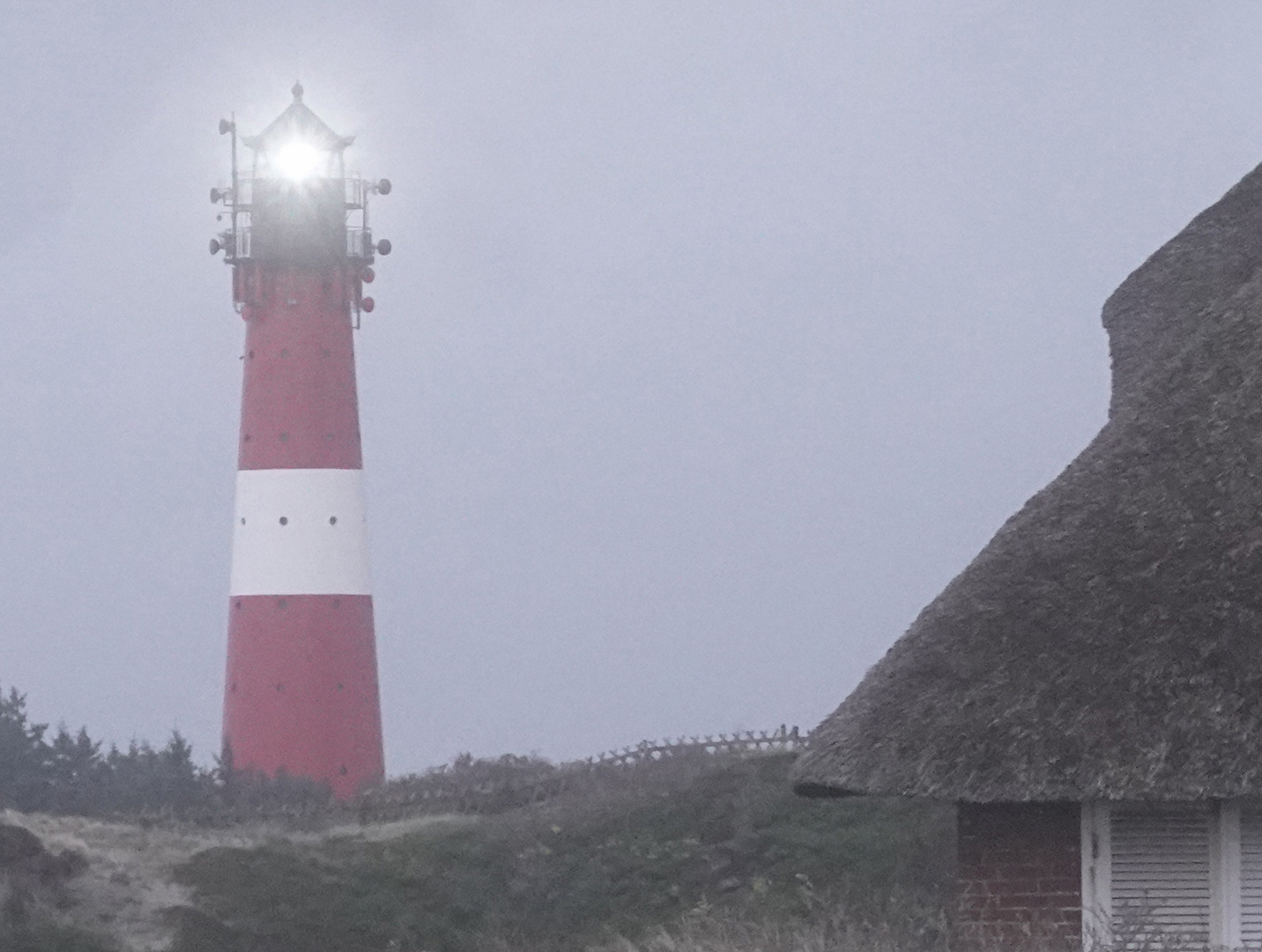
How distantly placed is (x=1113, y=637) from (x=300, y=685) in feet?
79.2

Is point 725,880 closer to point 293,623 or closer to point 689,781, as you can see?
point 689,781

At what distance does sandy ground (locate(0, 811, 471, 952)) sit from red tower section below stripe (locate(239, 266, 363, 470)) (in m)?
7.11

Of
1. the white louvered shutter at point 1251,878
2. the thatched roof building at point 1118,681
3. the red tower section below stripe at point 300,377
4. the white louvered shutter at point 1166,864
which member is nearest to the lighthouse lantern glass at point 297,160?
the red tower section below stripe at point 300,377

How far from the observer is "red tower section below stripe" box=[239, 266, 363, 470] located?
39406 millimetres

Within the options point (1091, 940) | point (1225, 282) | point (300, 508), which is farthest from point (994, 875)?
point (300, 508)

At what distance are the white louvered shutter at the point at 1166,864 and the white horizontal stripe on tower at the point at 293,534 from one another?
2326cm

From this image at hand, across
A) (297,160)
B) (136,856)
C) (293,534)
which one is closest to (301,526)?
(293,534)

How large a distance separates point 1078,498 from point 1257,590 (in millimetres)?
1734

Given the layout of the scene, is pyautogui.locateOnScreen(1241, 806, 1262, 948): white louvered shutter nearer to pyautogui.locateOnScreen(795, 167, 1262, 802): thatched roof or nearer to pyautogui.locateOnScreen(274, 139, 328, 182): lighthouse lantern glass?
pyautogui.locateOnScreen(795, 167, 1262, 802): thatched roof

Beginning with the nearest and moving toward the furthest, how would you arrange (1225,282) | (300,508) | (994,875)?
(994,875)
(1225,282)
(300,508)

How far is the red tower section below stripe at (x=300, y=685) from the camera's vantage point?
39.1 meters

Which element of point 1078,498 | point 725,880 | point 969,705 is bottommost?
point 725,880

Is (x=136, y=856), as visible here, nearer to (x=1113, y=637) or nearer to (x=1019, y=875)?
(x=1019, y=875)

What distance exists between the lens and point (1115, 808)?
1709 centimetres
